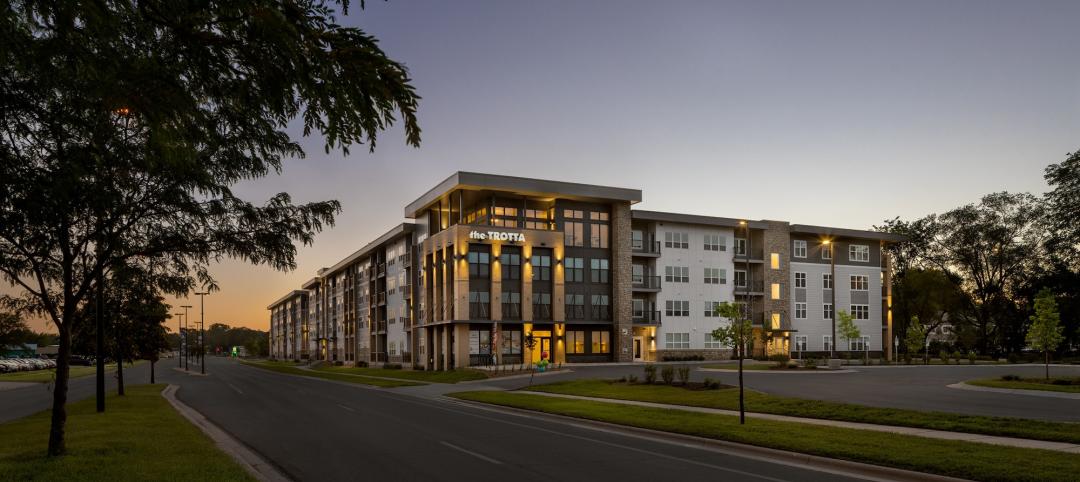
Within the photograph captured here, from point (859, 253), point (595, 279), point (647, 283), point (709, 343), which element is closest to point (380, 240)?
point (595, 279)

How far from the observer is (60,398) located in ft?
48.3

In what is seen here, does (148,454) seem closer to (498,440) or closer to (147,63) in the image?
(498,440)

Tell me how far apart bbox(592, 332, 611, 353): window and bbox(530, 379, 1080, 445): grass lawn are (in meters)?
32.4

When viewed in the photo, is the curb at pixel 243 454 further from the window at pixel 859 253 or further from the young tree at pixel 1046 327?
the window at pixel 859 253

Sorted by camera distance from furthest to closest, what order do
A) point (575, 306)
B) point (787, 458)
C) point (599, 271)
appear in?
point (599, 271)
point (575, 306)
point (787, 458)

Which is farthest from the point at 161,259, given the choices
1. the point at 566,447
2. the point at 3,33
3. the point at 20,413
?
the point at 20,413

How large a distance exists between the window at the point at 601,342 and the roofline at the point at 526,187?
42.5 feet

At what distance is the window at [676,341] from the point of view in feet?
235

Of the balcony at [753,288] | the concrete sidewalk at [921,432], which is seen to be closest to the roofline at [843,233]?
the balcony at [753,288]

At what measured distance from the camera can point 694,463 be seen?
48.1ft

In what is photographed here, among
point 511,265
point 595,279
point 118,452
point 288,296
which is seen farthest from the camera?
point 288,296

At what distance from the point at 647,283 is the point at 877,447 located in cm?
5608

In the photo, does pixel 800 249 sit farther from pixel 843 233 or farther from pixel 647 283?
pixel 647 283

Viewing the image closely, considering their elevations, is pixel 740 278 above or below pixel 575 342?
above
